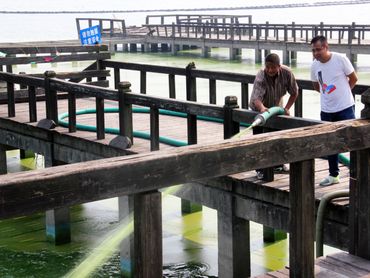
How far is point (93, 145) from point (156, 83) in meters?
22.0

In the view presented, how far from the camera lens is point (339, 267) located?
4.47m

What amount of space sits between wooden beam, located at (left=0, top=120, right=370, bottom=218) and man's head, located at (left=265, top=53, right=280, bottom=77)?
3964 mm

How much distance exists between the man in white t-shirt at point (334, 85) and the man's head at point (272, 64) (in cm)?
43

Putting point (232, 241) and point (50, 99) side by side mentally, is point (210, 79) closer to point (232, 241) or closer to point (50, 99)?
point (50, 99)

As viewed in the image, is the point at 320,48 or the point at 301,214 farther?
the point at 320,48

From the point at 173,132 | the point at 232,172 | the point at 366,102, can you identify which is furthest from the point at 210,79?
the point at 232,172

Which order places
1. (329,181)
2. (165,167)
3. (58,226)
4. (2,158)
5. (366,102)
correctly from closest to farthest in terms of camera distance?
(165,167), (366,102), (329,181), (58,226), (2,158)

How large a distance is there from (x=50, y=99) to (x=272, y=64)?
4.59 metres

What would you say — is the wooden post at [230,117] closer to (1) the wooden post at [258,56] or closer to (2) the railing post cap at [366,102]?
(2) the railing post cap at [366,102]

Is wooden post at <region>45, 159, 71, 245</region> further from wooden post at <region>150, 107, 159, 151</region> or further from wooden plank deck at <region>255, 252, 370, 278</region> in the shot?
wooden plank deck at <region>255, 252, 370, 278</region>

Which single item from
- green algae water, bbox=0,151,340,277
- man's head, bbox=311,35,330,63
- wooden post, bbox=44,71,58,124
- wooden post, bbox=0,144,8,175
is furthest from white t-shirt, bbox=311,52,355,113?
wooden post, bbox=0,144,8,175

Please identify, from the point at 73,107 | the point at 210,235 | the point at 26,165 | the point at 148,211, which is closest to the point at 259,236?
the point at 210,235

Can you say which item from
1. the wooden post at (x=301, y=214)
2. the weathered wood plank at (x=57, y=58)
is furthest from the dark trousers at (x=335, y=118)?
the weathered wood plank at (x=57, y=58)

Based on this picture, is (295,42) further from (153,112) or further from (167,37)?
(153,112)
